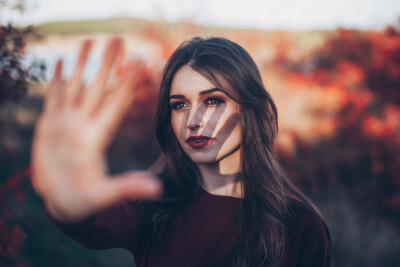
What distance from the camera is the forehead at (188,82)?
5.41 feet

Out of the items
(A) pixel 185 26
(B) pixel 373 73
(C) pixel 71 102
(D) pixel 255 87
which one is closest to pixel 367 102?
(B) pixel 373 73

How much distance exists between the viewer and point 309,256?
170 cm

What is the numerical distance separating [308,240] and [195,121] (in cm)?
85

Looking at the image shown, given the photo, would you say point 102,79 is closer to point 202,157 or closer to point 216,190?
point 202,157

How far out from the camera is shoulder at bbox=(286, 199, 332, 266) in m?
1.71

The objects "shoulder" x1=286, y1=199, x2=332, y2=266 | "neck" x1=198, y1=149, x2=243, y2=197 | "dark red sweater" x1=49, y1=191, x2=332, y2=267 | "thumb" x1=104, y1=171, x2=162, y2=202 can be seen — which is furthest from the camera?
"neck" x1=198, y1=149, x2=243, y2=197

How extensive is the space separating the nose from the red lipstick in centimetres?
6

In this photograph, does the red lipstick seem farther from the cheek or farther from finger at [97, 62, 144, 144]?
finger at [97, 62, 144, 144]

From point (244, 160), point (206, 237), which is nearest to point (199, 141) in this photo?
point (244, 160)

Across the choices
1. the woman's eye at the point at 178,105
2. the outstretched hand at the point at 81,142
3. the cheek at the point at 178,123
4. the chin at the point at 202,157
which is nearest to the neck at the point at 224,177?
the chin at the point at 202,157

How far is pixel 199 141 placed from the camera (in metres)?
1.66

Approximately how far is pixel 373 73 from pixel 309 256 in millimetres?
7706

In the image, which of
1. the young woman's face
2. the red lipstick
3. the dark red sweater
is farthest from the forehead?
the dark red sweater

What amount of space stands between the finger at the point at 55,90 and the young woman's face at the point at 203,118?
82 cm
